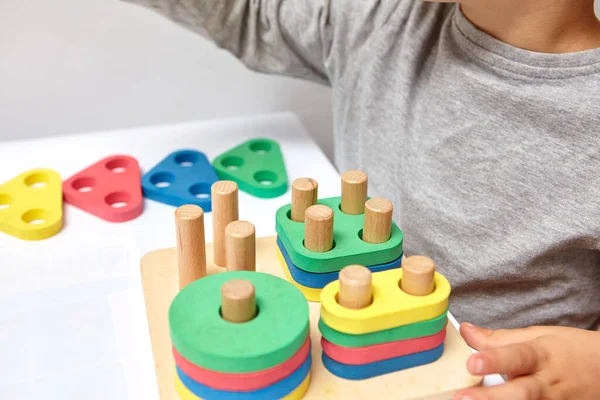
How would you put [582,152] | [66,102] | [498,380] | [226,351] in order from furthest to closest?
[66,102]
[582,152]
[498,380]
[226,351]

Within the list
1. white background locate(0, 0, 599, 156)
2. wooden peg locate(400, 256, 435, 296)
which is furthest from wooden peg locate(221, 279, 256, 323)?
white background locate(0, 0, 599, 156)

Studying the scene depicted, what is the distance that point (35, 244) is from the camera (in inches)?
24.2

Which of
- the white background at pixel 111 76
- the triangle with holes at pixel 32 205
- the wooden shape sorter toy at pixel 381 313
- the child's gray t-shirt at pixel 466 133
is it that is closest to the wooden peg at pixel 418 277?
the wooden shape sorter toy at pixel 381 313

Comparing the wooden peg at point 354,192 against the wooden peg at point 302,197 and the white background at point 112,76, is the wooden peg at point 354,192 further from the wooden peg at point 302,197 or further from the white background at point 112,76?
the white background at point 112,76

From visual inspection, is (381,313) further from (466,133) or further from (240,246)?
(466,133)

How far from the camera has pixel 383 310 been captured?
16.1 inches

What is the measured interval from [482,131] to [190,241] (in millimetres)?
337

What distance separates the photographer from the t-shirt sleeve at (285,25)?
29.3 inches

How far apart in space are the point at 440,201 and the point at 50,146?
18.3 inches

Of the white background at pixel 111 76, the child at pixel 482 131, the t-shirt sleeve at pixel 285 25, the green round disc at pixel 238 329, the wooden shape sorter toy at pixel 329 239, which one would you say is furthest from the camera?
the white background at pixel 111 76

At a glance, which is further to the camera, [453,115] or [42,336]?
[453,115]

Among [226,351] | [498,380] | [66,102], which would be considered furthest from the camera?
[66,102]

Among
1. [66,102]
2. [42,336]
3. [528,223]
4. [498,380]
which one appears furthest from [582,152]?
[66,102]

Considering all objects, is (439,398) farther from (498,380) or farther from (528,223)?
(528,223)
